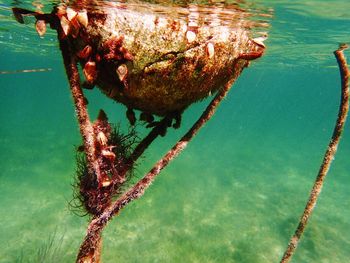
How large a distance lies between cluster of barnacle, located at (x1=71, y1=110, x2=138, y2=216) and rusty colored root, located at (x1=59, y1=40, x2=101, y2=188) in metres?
0.07

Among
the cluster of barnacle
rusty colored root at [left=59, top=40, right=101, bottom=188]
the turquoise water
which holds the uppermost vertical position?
rusty colored root at [left=59, top=40, right=101, bottom=188]

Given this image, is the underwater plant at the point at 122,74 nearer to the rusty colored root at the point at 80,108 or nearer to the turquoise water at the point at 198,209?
the rusty colored root at the point at 80,108

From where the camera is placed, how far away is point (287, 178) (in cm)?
2345

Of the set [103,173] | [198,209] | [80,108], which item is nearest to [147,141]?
[103,173]

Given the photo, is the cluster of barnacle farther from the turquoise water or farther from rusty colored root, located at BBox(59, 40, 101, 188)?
the turquoise water

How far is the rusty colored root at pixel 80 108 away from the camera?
2.30 metres

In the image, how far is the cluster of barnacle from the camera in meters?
2.36

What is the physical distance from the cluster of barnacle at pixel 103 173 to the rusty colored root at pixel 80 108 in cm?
7

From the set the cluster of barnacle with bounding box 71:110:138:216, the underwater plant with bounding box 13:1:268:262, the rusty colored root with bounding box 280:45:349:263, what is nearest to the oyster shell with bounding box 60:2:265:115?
the underwater plant with bounding box 13:1:268:262

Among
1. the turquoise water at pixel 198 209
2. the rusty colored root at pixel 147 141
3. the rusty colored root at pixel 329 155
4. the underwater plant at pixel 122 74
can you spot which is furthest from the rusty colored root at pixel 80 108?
the turquoise water at pixel 198 209

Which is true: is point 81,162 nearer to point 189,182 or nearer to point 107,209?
point 107,209

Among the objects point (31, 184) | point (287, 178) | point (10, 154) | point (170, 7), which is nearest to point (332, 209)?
point (287, 178)

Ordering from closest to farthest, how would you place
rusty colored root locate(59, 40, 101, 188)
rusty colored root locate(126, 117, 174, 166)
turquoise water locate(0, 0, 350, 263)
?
rusty colored root locate(59, 40, 101, 188), rusty colored root locate(126, 117, 174, 166), turquoise water locate(0, 0, 350, 263)

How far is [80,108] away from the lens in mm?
2326
